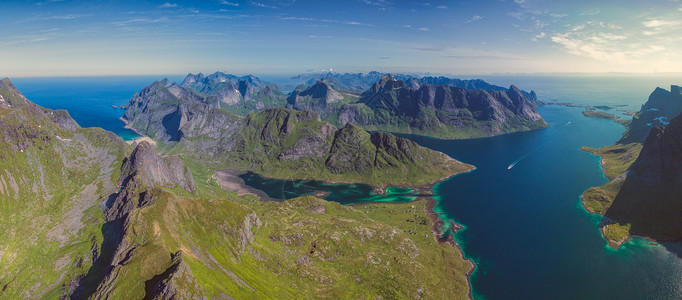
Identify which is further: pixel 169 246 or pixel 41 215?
pixel 41 215

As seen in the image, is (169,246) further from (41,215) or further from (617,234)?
(617,234)

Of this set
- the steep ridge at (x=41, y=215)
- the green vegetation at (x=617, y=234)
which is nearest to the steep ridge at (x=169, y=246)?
the steep ridge at (x=41, y=215)

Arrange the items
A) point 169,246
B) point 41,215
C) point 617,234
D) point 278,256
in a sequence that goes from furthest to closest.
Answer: point 617,234
point 41,215
point 278,256
point 169,246

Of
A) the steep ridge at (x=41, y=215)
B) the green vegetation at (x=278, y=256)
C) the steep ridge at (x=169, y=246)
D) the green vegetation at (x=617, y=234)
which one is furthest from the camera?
the green vegetation at (x=617, y=234)

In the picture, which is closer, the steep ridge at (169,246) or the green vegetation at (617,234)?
the steep ridge at (169,246)

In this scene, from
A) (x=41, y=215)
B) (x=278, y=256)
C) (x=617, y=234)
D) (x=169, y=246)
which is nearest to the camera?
(x=169, y=246)

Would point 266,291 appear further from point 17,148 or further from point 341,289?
point 17,148

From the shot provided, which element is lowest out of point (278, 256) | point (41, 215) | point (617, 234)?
point (617, 234)

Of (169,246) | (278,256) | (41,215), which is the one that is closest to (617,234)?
(278,256)

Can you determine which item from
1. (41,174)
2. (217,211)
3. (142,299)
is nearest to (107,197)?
(41,174)

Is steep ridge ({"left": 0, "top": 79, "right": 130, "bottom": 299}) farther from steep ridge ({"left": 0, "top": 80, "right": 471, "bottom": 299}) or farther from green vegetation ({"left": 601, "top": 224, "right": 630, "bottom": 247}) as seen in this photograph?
green vegetation ({"left": 601, "top": 224, "right": 630, "bottom": 247})

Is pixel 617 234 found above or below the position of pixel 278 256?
below

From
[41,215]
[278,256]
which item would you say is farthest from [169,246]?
[41,215]

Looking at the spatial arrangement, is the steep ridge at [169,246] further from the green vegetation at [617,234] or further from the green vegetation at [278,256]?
the green vegetation at [617,234]
